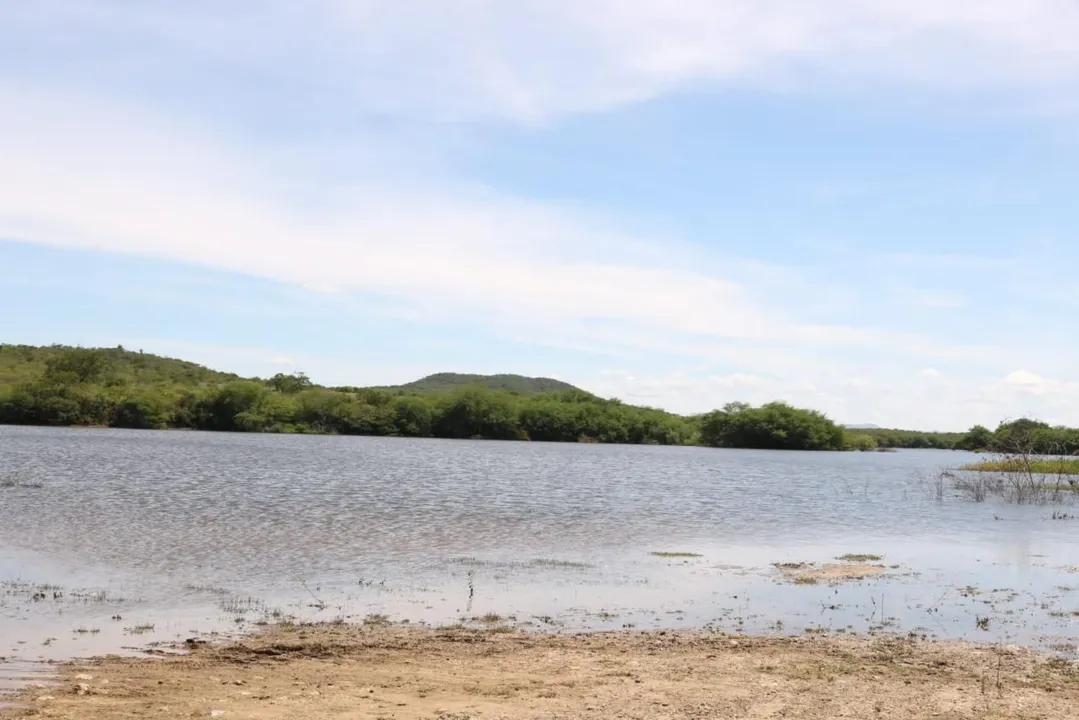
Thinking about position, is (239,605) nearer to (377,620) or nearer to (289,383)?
(377,620)

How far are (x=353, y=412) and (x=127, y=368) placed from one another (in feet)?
171

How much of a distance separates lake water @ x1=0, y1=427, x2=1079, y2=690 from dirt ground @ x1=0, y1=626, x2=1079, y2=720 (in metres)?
1.39

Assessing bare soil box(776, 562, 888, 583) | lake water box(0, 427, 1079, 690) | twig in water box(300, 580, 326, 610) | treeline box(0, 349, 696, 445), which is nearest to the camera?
lake water box(0, 427, 1079, 690)

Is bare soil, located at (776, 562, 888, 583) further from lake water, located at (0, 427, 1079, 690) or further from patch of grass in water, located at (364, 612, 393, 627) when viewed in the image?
patch of grass in water, located at (364, 612, 393, 627)

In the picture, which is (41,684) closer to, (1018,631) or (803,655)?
(803,655)

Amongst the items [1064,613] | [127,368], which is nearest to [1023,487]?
[1064,613]

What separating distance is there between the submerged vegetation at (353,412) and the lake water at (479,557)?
6891 centimetres

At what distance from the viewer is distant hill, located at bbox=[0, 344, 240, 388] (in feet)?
421

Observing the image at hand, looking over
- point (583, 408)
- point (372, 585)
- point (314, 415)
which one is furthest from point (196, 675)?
point (583, 408)

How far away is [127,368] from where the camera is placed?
157m

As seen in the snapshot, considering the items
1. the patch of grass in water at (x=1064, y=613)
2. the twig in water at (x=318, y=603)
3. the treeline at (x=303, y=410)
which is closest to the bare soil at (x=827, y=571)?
the patch of grass in water at (x=1064, y=613)

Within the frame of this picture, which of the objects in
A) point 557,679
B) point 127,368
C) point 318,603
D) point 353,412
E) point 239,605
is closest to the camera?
point 557,679

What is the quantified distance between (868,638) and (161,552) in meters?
14.2

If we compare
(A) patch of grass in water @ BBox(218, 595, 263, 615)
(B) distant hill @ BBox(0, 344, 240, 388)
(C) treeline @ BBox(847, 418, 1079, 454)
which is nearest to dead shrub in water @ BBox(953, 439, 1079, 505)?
(C) treeline @ BBox(847, 418, 1079, 454)
